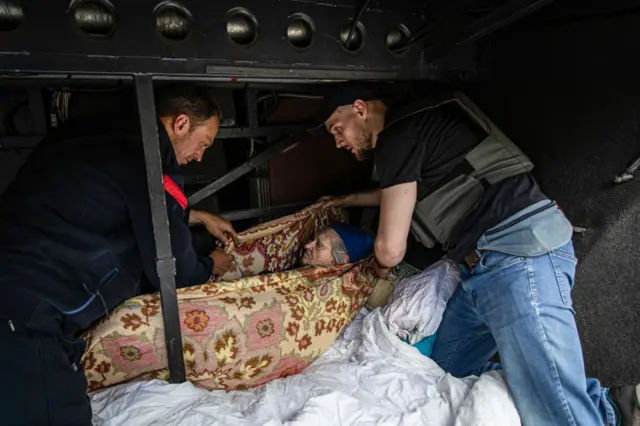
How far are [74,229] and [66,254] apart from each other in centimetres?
8

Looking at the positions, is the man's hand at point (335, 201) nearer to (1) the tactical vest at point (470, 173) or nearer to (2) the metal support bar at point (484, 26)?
(1) the tactical vest at point (470, 173)

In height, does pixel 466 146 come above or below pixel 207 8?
below

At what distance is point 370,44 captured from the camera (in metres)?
1.45

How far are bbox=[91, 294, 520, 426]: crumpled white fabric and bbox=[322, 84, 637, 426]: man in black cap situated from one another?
18 cm

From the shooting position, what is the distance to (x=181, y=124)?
62.6 inches

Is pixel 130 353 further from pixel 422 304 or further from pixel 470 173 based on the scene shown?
pixel 470 173

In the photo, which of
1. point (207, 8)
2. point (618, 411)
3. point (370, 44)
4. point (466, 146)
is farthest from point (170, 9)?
point (618, 411)

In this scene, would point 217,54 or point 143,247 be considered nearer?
point 217,54

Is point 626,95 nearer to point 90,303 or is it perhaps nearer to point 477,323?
point 477,323

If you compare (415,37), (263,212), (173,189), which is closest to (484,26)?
(415,37)

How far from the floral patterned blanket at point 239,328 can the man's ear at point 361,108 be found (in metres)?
0.73

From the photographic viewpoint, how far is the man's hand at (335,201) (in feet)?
8.13

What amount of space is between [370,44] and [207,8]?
21.5 inches

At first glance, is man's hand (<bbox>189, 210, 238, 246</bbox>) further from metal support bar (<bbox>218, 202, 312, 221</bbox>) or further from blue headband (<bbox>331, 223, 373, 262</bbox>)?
blue headband (<bbox>331, 223, 373, 262</bbox>)
